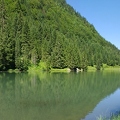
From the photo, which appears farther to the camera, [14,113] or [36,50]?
[36,50]

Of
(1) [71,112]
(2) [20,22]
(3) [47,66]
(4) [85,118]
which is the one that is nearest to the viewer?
(4) [85,118]

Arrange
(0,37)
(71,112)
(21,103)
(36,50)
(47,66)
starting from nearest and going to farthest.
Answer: (71,112), (21,103), (0,37), (47,66), (36,50)

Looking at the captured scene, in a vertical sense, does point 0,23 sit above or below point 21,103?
above

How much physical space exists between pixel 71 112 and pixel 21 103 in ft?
22.9

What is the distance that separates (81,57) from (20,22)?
122 ft

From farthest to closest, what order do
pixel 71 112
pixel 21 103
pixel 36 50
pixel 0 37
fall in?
pixel 36 50, pixel 0 37, pixel 21 103, pixel 71 112

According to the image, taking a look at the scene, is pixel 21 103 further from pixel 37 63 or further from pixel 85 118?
pixel 37 63

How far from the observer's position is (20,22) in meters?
Answer: 134

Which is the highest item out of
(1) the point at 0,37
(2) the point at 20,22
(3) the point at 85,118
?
(2) the point at 20,22

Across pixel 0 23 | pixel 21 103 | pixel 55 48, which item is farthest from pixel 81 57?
pixel 21 103

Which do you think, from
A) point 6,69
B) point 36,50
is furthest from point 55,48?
point 6,69

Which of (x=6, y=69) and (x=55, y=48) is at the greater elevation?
(x=55, y=48)

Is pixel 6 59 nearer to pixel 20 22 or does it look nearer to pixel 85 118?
pixel 20 22

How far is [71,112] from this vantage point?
25672mm
